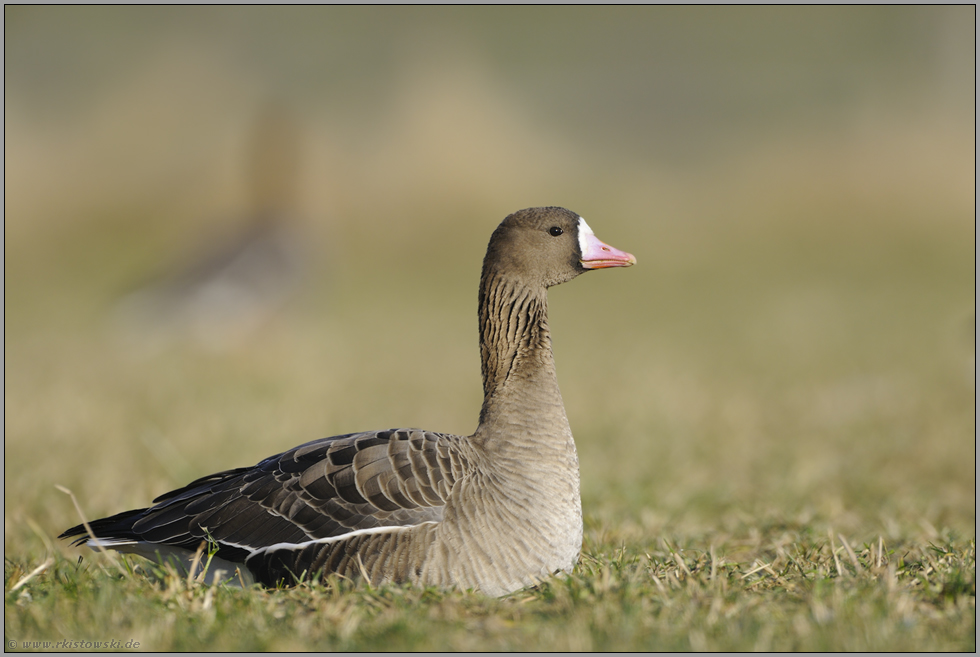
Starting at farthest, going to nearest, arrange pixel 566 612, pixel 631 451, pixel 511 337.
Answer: pixel 631 451 → pixel 511 337 → pixel 566 612

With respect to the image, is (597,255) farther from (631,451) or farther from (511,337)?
(631,451)

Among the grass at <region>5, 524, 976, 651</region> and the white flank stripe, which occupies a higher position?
the white flank stripe

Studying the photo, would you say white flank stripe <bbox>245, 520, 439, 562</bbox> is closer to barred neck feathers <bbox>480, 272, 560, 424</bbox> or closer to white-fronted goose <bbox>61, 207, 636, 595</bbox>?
white-fronted goose <bbox>61, 207, 636, 595</bbox>

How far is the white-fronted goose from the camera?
158 inches

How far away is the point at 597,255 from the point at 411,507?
1693mm

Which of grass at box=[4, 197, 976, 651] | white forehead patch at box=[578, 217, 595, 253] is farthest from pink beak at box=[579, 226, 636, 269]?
grass at box=[4, 197, 976, 651]

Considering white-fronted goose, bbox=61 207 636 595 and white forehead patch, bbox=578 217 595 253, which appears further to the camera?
white forehead patch, bbox=578 217 595 253

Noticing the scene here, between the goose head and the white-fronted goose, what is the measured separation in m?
0.36

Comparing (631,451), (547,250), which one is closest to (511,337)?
(547,250)

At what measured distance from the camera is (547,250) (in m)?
4.79

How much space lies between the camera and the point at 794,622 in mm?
3398

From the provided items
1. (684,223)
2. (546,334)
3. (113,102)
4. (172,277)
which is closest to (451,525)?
(546,334)

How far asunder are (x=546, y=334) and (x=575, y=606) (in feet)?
5.35

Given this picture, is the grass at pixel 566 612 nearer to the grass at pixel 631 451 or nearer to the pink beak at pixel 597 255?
the grass at pixel 631 451
